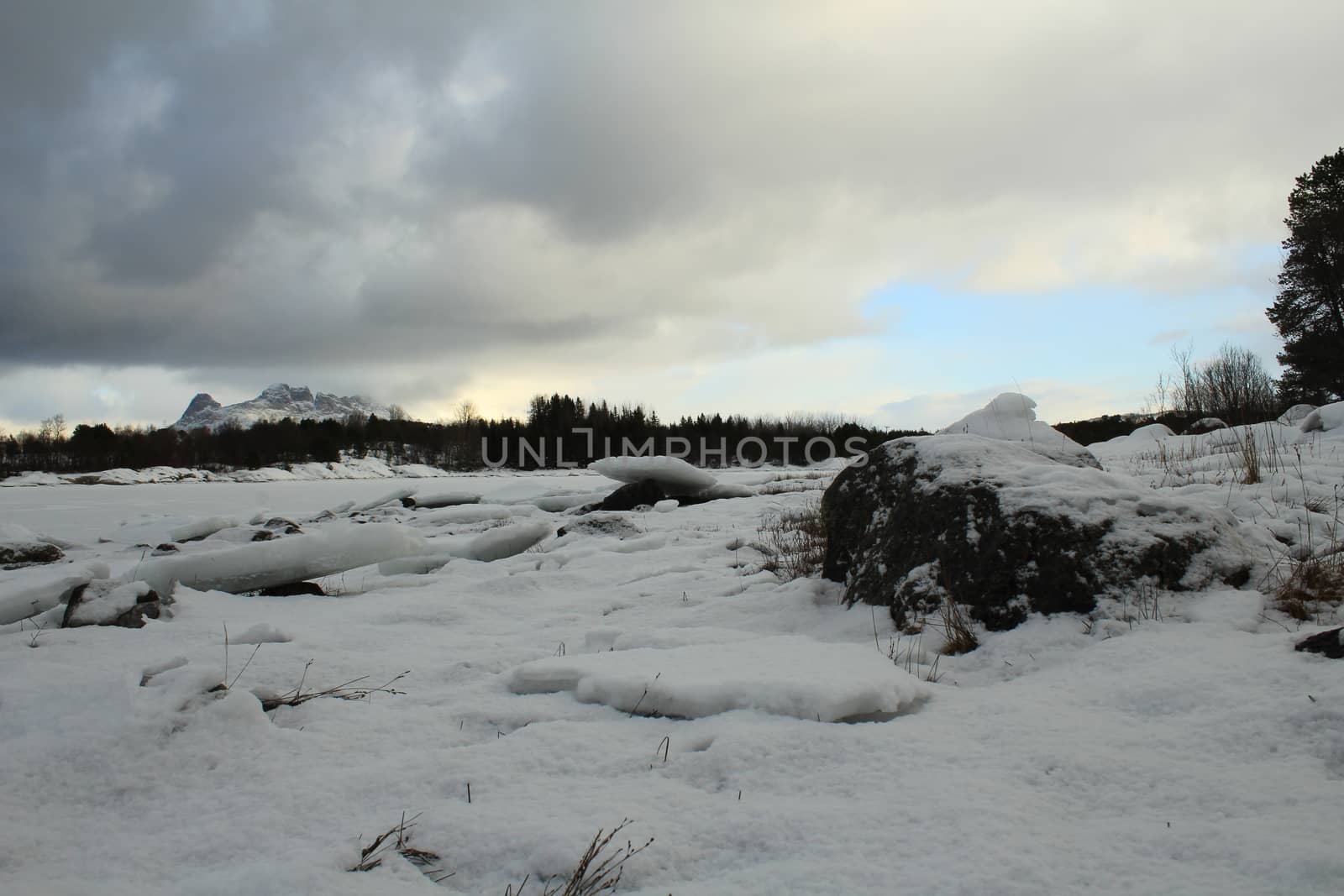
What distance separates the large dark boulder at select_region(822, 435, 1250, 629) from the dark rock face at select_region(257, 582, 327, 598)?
3.33 metres

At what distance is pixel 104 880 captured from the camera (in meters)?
1.33

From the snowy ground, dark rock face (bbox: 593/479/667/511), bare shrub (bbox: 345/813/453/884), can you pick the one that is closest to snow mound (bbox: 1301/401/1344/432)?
the snowy ground

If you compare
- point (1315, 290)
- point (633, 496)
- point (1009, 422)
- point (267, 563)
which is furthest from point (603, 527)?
point (1315, 290)

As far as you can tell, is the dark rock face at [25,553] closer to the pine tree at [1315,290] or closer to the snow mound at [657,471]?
the snow mound at [657,471]

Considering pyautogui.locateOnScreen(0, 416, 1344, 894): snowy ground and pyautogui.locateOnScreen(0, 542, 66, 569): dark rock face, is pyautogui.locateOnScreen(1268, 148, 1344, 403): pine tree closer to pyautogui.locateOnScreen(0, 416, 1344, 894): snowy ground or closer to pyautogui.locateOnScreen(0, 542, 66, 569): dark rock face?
pyautogui.locateOnScreen(0, 416, 1344, 894): snowy ground

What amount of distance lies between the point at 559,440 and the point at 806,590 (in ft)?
149

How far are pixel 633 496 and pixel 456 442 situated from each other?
4499 cm

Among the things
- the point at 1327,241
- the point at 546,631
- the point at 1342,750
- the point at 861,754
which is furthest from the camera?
the point at 1327,241

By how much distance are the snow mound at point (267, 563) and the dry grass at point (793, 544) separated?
2.84m

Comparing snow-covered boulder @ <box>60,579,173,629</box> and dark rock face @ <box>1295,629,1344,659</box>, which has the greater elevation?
dark rock face @ <box>1295,629,1344,659</box>

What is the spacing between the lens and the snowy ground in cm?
132

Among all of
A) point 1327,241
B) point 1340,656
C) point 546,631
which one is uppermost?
point 1327,241

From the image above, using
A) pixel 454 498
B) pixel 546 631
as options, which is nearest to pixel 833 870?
pixel 546 631

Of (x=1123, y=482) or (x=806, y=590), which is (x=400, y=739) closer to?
(x=806, y=590)
